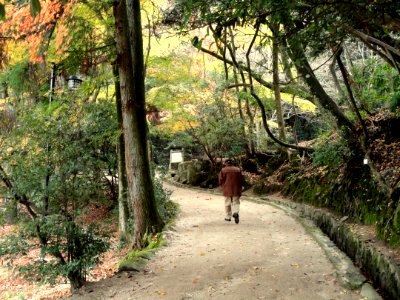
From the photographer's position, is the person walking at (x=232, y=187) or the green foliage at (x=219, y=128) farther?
the green foliage at (x=219, y=128)

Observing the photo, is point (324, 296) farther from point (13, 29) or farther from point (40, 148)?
point (13, 29)

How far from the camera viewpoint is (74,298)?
5469mm

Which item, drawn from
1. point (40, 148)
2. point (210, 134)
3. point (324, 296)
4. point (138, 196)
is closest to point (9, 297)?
point (138, 196)

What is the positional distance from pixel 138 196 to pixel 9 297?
4.81m

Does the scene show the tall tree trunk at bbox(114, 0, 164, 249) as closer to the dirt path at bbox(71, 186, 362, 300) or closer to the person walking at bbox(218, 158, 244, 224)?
the dirt path at bbox(71, 186, 362, 300)

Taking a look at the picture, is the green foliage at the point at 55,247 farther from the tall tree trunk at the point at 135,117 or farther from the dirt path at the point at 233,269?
the tall tree trunk at the point at 135,117

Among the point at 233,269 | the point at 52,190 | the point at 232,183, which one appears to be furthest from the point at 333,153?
the point at 52,190

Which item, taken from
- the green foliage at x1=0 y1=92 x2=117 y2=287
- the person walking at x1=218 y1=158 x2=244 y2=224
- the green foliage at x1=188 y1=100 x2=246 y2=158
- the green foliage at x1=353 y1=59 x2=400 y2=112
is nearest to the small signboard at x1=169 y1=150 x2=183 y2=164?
the green foliage at x1=188 y1=100 x2=246 y2=158

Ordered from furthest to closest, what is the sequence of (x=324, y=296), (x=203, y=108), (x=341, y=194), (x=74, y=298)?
(x=203, y=108)
(x=341, y=194)
(x=74, y=298)
(x=324, y=296)

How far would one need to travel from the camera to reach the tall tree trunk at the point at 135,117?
8.01 m

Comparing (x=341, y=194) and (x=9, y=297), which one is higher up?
(x=341, y=194)

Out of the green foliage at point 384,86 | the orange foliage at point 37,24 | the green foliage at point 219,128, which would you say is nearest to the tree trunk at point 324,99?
the green foliage at point 384,86

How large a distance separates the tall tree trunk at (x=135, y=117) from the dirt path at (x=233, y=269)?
0.74 metres

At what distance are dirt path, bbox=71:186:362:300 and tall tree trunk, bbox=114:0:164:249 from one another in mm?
742
